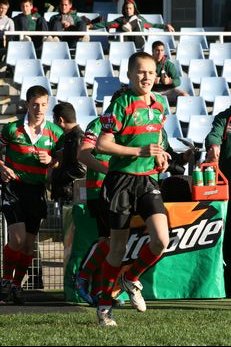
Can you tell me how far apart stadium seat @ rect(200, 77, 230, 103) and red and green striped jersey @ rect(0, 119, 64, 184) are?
8104 millimetres

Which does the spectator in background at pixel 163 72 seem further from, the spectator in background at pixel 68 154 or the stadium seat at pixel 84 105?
the spectator in background at pixel 68 154

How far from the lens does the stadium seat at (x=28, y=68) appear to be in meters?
18.1

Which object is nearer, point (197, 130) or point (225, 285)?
point (225, 285)

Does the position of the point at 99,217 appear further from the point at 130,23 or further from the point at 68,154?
the point at 130,23

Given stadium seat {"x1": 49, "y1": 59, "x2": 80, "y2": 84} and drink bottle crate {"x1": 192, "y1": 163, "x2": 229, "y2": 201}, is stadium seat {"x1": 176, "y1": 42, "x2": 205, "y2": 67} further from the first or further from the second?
drink bottle crate {"x1": 192, "y1": 163, "x2": 229, "y2": 201}

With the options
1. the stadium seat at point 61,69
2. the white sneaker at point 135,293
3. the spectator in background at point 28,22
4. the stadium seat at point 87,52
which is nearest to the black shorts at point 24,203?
the white sneaker at point 135,293

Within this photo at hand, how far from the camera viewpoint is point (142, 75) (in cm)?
863

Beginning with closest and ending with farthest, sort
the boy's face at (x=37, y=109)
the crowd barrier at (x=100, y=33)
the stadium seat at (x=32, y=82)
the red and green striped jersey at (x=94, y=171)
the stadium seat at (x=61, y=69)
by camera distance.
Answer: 1. the red and green striped jersey at (x=94, y=171)
2. the boy's face at (x=37, y=109)
3. the stadium seat at (x=32, y=82)
4. the stadium seat at (x=61, y=69)
5. the crowd barrier at (x=100, y=33)

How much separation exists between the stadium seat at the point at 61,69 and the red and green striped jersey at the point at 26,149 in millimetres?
7849

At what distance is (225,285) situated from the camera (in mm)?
10914

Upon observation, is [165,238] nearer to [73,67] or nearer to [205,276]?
[205,276]

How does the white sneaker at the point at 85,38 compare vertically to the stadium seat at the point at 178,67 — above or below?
above

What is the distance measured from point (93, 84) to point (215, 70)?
199 centimetres

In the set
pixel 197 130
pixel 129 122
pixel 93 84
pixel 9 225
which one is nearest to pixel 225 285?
pixel 9 225
